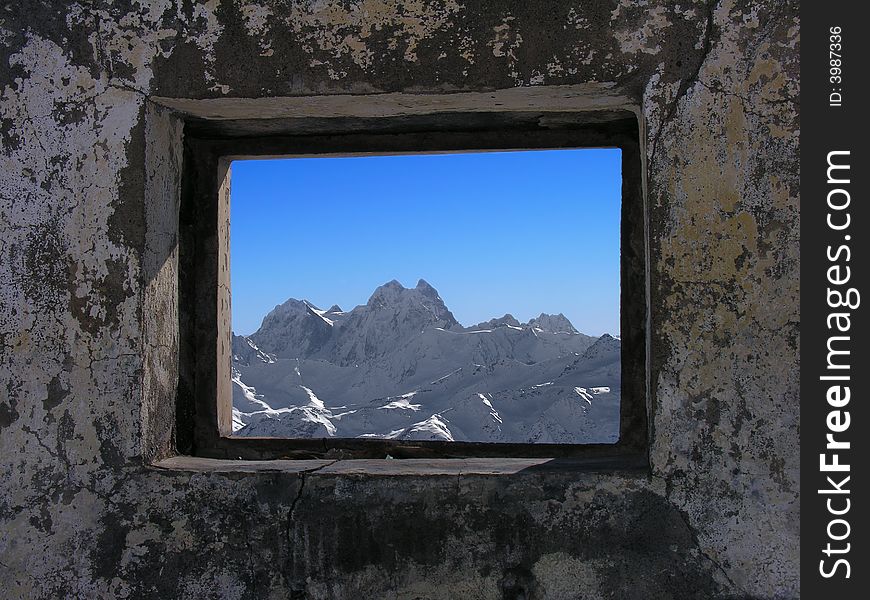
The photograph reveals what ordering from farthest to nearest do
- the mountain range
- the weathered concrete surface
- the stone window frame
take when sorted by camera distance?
the mountain range, the stone window frame, the weathered concrete surface

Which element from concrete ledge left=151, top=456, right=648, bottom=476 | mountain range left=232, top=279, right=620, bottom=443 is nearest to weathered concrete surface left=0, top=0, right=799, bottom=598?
concrete ledge left=151, top=456, right=648, bottom=476

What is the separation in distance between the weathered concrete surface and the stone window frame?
0.07 meters

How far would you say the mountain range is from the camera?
6488 mm

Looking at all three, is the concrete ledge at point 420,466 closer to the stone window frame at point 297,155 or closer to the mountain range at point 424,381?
the stone window frame at point 297,155

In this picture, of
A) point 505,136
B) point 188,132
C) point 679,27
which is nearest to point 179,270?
point 188,132

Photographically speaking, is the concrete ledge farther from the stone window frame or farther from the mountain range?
the mountain range

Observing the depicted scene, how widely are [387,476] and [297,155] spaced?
105 centimetres

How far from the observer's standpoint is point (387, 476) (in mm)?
1943

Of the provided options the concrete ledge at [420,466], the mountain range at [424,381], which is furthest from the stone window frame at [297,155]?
the mountain range at [424,381]

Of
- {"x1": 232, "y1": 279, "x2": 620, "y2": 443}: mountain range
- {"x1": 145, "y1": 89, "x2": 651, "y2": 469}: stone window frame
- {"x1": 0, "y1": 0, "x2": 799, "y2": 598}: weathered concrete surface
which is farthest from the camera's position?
{"x1": 232, "y1": 279, "x2": 620, "y2": 443}: mountain range

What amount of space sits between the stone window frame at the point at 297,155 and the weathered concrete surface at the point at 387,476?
7cm

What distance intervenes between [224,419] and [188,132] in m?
0.86

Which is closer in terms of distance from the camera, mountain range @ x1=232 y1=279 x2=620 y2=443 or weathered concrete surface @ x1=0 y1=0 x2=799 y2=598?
weathered concrete surface @ x1=0 y1=0 x2=799 y2=598

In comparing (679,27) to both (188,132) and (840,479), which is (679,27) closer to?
(840,479)
